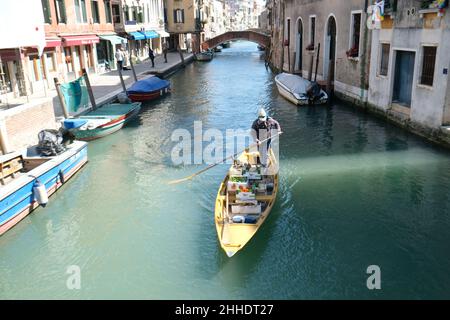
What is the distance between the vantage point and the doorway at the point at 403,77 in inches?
561

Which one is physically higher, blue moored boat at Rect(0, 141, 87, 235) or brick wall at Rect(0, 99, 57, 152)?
brick wall at Rect(0, 99, 57, 152)

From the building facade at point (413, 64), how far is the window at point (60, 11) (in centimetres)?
1526

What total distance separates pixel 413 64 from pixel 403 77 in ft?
2.57

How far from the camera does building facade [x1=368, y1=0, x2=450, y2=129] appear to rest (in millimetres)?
12164

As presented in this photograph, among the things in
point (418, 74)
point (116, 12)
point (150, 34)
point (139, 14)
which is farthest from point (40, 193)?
point (150, 34)

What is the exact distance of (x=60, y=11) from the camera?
21688mm

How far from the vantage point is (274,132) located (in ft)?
33.1

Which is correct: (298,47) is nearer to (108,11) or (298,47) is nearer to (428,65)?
(108,11)

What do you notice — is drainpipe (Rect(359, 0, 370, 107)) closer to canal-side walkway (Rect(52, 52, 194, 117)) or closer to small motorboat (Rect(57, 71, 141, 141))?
small motorboat (Rect(57, 71, 141, 141))

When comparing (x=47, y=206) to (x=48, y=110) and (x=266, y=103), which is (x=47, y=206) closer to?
(x=48, y=110)

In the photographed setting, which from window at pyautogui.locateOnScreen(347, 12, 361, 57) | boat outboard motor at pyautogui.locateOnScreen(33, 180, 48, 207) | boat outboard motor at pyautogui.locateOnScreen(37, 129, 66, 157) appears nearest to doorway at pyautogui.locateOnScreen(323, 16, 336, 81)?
window at pyautogui.locateOnScreen(347, 12, 361, 57)

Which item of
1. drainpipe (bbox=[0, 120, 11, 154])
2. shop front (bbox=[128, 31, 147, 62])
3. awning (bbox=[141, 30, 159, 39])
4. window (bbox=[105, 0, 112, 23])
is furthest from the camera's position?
awning (bbox=[141, 30, 159, 39])
